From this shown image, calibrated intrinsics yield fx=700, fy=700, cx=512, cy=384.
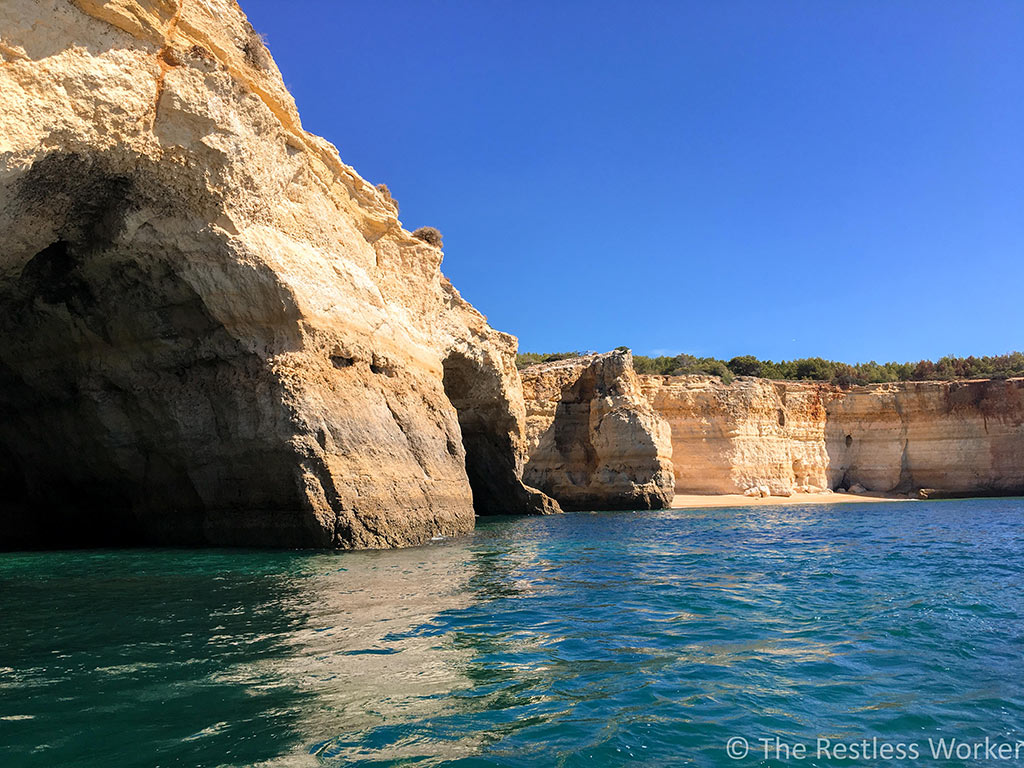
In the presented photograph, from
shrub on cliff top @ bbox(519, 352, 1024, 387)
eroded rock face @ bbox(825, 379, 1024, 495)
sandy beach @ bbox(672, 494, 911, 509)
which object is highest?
shrub on cliff top @ bbox(519, 352, 1024, 387)

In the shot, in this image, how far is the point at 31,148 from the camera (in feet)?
27.3

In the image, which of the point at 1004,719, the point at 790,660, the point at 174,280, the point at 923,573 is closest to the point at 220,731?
the point at 790,660

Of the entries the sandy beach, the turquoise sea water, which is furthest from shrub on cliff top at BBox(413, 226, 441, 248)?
the sandy beach

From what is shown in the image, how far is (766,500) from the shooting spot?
32.6 meters

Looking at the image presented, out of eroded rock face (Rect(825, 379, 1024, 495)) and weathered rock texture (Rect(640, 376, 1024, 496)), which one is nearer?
weathered rock texture (Rect(640, 376, 1024, 496))

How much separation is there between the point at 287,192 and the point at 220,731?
10955mm

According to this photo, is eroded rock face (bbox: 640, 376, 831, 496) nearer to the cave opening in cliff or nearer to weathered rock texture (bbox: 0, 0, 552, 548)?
the cave opening in cliff

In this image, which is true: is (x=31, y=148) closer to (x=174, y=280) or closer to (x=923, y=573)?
(x=174, y=280)

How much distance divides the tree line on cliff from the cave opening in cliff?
1855cm

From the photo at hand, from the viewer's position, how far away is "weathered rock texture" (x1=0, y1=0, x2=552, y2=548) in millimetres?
9422

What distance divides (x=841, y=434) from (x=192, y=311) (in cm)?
3542

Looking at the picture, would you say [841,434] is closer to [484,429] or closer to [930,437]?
[930,437]

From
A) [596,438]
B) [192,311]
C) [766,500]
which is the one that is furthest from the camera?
[766,500]

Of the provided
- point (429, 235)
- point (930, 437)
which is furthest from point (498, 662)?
point (930, 437)
